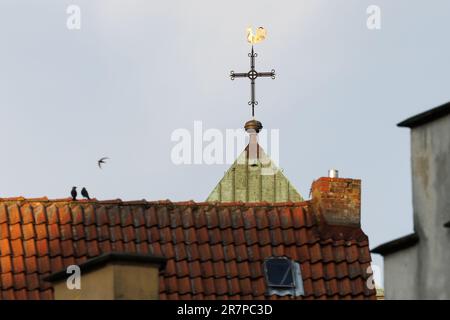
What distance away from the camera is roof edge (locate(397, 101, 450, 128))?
24.1 metres

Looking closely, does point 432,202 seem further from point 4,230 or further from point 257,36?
point 257,36

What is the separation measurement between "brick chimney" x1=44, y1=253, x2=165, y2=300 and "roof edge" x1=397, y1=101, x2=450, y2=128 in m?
3.08

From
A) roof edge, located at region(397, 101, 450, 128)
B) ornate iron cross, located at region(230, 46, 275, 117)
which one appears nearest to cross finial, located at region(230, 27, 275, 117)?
ornate iron cross, located at region(230, 46, 275, 117)

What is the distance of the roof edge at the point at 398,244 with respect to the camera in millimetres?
24312

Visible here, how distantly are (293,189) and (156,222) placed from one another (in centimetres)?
1100

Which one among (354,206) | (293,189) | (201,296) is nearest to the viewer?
(201,296)

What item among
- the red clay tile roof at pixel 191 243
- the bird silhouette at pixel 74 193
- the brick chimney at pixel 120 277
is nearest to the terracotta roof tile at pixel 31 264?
the red clay tile roof at pixel 191 243

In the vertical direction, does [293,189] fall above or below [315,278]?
above

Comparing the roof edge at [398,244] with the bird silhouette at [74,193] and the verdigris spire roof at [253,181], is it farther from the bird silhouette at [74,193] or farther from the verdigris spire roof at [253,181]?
the verdigris spire roof at [253,181]

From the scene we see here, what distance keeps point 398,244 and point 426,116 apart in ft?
4.62

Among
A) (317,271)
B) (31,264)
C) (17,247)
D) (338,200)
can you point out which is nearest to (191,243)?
(317,271)

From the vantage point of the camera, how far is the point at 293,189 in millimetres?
43719
